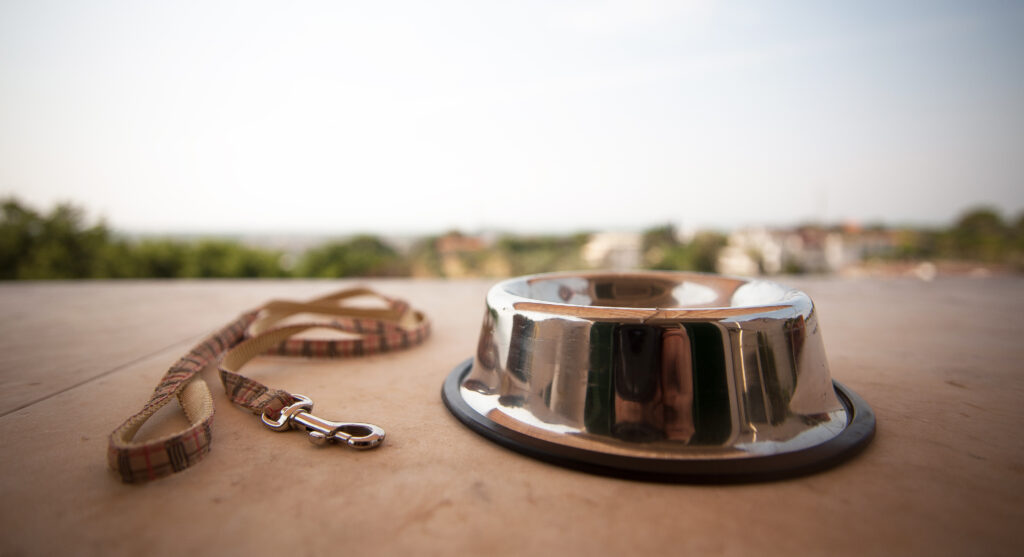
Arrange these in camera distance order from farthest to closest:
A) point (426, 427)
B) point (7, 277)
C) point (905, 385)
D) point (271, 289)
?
point (7, 277) < point (271, 289) < point (905, 385) < point (426, 427)

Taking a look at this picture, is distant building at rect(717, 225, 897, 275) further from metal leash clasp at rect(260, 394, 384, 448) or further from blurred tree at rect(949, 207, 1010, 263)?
metal leash clasp at rect(260, 394, 384, 448)

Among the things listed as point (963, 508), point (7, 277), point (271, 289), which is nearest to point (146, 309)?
point (271, 289)

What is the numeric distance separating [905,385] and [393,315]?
148cm

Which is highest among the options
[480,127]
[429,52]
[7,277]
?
[429,52]

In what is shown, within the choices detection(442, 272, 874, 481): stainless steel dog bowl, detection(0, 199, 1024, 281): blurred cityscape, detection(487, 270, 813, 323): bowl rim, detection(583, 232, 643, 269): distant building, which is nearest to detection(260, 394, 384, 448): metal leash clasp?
detection(442, 272, 874, 481): stainless steel dog bowl

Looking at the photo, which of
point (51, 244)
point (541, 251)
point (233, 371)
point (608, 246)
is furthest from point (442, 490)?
point (51, 244)

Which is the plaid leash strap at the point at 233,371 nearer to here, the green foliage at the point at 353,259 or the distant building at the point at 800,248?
the green foliage at the point at 353,259

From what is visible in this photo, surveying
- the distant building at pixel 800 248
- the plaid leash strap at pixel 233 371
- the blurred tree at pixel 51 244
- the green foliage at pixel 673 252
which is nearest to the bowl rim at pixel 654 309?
the plaid leash strap at pixel 233 371

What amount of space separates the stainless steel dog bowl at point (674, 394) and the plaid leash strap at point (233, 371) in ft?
1.35

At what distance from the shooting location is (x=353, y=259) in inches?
354

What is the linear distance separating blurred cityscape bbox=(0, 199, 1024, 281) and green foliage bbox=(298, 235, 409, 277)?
0.06 ft

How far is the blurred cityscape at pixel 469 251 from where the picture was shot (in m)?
7.05

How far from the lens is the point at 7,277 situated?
265 inches

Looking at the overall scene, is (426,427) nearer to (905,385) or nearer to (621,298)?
(621,298)
